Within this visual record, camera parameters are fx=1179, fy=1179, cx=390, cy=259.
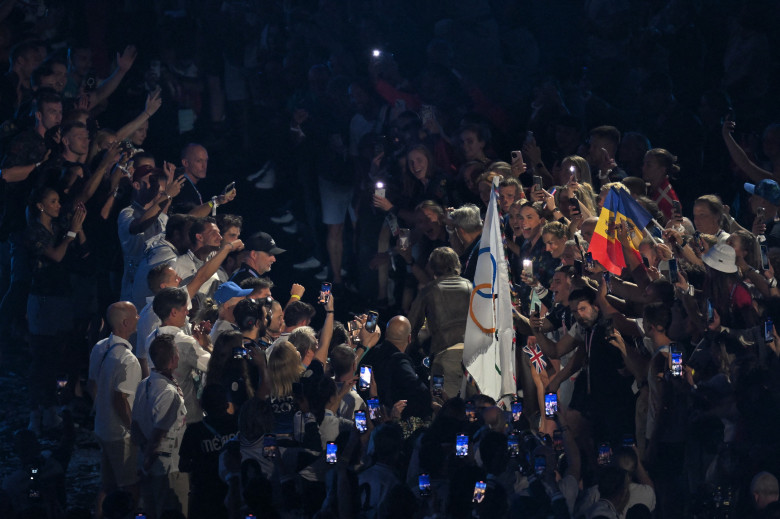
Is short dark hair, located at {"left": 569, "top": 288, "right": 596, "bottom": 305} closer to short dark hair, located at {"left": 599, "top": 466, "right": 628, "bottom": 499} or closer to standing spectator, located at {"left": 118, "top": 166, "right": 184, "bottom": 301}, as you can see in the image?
short dark hair, located at {"left": 599, "top": 466, "right": 628, "bottom": 499}

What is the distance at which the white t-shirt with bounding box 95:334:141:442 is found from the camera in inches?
311

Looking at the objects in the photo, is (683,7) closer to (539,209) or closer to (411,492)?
(539,209)

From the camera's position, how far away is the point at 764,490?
6.91 meters

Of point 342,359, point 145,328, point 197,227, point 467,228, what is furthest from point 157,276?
point 467,228

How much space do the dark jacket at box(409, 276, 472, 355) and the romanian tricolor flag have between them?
101cm

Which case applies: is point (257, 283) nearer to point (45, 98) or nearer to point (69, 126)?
point (69, 126)

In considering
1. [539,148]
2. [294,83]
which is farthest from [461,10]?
[539,148]

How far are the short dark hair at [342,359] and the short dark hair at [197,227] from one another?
192cm

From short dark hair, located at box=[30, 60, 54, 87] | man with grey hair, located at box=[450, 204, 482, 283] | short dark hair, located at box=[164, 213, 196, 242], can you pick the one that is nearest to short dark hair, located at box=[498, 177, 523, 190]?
man with grey hair, located at box=[450, 204, 482, 283]

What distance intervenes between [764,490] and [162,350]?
12.3 feet

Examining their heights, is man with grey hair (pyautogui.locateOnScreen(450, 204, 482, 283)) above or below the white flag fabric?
above

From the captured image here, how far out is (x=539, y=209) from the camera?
8805 mm

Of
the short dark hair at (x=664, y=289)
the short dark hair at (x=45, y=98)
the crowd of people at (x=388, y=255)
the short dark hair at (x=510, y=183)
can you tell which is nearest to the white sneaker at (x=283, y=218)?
the crowd of people at (x=388, y=255)

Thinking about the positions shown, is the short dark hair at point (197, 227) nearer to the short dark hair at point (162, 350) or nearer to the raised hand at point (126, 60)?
the short dark hair at point (162, 350)
